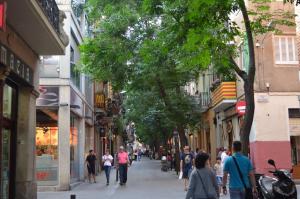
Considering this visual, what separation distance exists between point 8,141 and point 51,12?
11.7 feet

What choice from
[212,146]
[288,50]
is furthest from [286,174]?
[212,146]

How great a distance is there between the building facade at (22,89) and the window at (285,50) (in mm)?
13091

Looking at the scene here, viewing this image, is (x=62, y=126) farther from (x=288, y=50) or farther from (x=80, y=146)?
(x=288, y=50)

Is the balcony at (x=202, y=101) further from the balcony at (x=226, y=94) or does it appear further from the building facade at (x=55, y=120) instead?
Result: the building facade at (x=55, y=120)

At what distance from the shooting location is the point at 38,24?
1206 cm

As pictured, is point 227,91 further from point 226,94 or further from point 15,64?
point 15,64

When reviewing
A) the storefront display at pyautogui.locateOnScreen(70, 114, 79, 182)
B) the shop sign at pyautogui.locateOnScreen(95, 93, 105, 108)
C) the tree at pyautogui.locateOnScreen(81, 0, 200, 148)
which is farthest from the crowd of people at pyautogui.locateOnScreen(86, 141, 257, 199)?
the shop sign at pyautogui.locateOnScreen(95, 93, 105, 108)

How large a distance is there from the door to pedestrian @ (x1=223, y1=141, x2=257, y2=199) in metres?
6.19

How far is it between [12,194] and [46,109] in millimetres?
8897

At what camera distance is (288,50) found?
24750 millimetres

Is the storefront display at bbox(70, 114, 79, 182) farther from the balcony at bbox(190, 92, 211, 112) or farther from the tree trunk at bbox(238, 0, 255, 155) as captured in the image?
the tree trunk at bbox(238, 0, 255, 155)

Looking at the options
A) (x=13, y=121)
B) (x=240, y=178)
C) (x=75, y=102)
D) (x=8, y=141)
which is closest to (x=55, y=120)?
(x=75, y=102)

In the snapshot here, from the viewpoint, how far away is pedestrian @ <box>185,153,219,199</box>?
8062mm

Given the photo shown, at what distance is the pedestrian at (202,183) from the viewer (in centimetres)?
806
